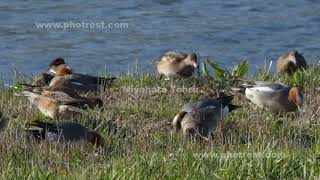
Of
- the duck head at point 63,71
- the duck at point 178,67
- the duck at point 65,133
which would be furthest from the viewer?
the duck at point 178,67

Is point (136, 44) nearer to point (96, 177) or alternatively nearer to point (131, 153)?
point (131, 153)

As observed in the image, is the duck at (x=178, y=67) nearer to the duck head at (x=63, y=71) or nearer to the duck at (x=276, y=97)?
the duck head at (x=63, y=71)

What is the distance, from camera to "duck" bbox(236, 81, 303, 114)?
1062cm

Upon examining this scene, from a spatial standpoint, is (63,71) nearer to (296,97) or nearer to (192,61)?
(192,61)

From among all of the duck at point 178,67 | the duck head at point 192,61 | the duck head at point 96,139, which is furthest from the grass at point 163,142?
the duck head at point 192,61

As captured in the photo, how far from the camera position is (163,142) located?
9.20 metres

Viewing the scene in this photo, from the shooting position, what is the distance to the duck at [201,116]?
960cm

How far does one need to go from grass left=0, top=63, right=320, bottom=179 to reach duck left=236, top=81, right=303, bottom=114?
105 mm

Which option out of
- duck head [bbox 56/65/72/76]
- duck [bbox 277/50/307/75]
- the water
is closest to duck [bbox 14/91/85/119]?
duck head [bbox 56/65/72/76]

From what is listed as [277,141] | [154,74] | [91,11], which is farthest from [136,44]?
[277,141]

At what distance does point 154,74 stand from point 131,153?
172 inches

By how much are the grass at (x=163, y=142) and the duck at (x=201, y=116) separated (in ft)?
0.31

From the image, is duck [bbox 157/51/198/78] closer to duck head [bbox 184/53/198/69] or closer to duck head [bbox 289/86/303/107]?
duck head [bbox 184/53/198/69]

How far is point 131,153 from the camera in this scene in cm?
841
